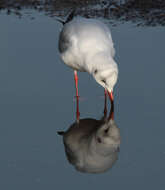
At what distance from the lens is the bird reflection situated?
259 inches

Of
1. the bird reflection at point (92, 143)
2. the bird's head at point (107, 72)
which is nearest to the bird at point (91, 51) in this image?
the bird's head at point (107, 72)

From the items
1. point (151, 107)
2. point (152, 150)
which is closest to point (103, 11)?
point (151, 107)

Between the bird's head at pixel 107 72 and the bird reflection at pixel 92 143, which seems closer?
the bird reflection at pixel 92 143

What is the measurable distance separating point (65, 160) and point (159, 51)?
3.67 m

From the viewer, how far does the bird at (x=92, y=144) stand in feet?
21.6

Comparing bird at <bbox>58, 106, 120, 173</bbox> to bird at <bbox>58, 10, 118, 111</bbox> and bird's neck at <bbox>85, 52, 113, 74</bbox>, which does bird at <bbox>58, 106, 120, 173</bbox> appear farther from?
bird's neck at <bbox>85, 52, 113, 74</bbox>

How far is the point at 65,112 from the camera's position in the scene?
7859 millimetres

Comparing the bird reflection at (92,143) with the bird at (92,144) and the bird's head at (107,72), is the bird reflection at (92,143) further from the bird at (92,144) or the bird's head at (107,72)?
the bird's head at (107,72)

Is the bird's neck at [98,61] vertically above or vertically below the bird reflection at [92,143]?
above

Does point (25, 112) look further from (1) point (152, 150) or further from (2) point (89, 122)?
(1) point (152, 150)

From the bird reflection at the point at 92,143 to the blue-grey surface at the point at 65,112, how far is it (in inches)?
3.8

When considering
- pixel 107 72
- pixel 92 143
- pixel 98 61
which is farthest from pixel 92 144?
pixel 98 61

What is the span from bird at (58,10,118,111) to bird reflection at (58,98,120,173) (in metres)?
0.48

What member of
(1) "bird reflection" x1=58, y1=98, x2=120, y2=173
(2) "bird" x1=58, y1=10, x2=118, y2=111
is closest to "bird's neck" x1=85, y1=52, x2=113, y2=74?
(2) "bird" x1=58, y1=10, x2=118, y2=111
